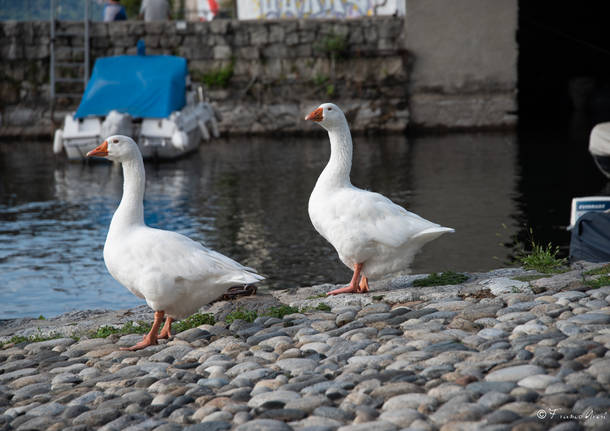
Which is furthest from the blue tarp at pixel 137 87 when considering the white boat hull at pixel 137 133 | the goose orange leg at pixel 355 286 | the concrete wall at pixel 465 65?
the goose orange leg at pixel 355 286

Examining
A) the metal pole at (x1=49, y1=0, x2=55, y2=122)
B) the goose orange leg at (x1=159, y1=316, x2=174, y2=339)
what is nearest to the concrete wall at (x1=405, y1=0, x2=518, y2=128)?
the metal pole at (x1=49, y1=0, x2=55, y2=122)

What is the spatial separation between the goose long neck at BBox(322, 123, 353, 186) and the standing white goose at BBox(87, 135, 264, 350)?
1290mm

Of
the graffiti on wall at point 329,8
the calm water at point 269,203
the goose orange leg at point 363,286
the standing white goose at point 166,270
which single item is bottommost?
the calm water at point 269,203

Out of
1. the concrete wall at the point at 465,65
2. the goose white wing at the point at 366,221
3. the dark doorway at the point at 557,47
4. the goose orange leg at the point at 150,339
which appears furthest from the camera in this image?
the dark doorway at the point at 557,47

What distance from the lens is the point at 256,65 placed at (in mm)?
23219

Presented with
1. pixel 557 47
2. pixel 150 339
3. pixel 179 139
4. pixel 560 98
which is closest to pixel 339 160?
pixel 150 339

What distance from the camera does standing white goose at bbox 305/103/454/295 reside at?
573 centimetres

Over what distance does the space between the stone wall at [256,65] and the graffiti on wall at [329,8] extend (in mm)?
950

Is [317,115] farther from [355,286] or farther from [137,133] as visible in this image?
[137,133]

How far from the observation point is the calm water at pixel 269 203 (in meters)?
8.80

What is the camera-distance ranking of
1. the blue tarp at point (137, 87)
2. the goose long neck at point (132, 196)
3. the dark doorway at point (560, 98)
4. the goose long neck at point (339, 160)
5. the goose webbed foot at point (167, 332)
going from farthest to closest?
the blue tarp at point (137, 87) < the dark doorway at point (560, 98) < the goose long neck at point (339, 160) < the goose long neck at point (132, 196) < the goose webbed foot at point (167, 332)

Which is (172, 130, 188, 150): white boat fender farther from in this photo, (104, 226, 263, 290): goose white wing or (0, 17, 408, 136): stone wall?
(104, 226, 263, 290): goose white wing

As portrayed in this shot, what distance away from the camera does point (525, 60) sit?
33.4 m

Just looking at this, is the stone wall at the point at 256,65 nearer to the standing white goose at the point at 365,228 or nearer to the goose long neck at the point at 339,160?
the goose long neck at the point at 339,160
